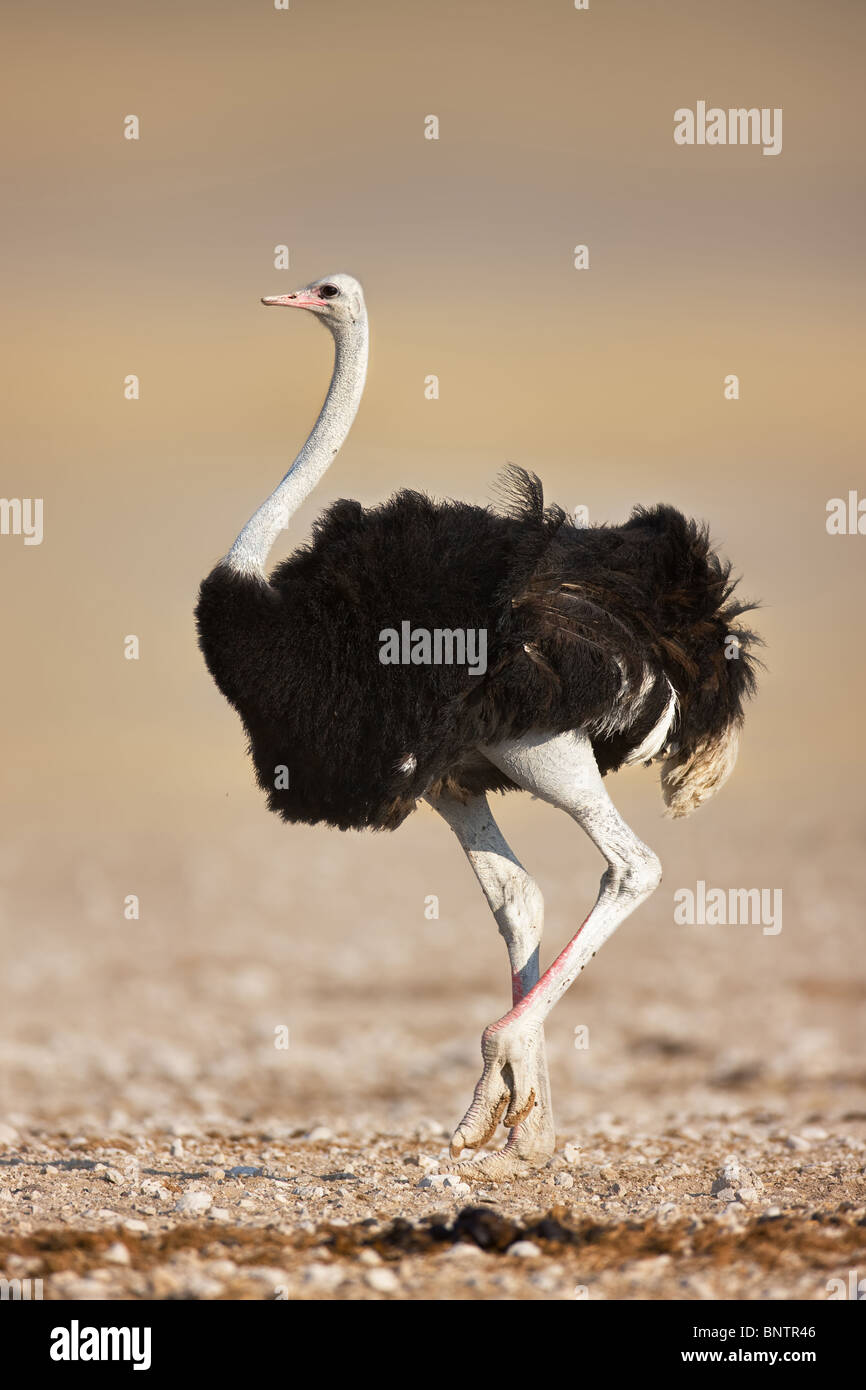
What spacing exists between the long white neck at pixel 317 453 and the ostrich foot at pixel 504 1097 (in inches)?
99.0

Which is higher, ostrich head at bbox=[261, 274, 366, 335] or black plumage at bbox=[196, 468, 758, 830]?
ostrich head at bbox=[261, 274, 366, 335]

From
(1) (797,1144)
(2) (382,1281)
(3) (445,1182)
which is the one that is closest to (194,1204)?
(3) (445,1182)

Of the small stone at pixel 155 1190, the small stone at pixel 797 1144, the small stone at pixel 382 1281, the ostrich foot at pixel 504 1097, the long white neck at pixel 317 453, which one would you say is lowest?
the small stone at pixel 797 1144

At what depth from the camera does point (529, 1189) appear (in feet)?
26.3

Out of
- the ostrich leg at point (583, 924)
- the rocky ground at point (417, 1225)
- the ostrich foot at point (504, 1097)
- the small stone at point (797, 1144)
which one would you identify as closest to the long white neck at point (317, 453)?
the ostrich leg at point (583, 924)

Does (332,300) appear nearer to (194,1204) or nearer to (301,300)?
(301,300)

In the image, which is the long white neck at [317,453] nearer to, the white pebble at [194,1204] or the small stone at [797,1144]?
the white pebble at [194,1204]

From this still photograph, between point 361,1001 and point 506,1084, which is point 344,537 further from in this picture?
point 361,1001

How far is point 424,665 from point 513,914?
5.53ft

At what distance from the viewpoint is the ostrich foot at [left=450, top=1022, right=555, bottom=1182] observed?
25.9 ft

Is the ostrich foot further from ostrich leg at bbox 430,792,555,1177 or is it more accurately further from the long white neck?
the long white neck

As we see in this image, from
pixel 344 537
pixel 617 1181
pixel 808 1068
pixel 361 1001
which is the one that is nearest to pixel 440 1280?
pixel 617 1181

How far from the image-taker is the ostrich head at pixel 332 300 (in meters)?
8.95

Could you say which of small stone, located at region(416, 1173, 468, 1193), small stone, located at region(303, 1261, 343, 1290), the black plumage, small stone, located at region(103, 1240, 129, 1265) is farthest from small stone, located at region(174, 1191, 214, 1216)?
the black plumage
